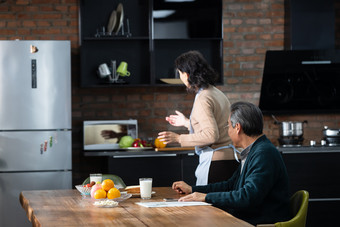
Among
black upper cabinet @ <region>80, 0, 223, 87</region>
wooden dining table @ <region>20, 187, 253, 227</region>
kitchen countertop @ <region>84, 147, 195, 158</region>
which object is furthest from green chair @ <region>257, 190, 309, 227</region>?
black upper cabinet @ <region>80, 0, 223, 87</region>

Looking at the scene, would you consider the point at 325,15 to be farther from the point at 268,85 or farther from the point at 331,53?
the point at 268,85

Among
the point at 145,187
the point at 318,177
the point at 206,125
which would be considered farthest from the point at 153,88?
the point at 145,187

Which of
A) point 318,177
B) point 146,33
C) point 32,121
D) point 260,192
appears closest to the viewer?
point 260,192

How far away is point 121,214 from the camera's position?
2.46 m

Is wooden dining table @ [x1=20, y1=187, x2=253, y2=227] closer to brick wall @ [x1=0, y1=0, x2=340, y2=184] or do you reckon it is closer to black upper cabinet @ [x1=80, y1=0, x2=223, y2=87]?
brick wall @ [x1=0, y1=0, x2=340, y2=184]

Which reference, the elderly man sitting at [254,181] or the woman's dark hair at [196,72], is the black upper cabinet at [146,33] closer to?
the woman's dark hair at [196,72]

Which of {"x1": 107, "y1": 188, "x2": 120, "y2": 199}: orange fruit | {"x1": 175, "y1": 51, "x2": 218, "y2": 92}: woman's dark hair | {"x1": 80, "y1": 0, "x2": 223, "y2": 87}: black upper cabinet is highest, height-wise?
{"x1": 80, "y1": 0, "x2": 223, "y2": 87}: black upper cabinet

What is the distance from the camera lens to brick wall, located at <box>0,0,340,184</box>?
5.53 metres

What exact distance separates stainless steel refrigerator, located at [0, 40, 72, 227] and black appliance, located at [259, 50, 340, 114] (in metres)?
1.98

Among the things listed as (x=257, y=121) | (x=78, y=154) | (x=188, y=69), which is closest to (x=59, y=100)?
(x=78, y=154)

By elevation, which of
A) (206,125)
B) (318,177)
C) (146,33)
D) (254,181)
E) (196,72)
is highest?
(146,33)

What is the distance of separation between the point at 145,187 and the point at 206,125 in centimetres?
75

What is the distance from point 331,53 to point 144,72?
183 centimetres

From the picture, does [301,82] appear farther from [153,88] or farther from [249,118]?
[249,118]
